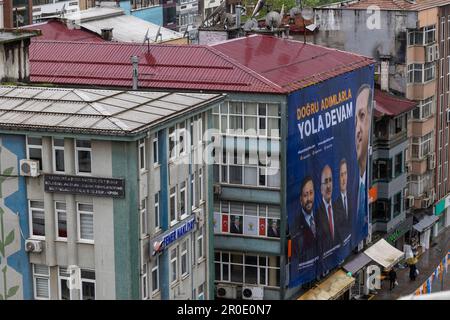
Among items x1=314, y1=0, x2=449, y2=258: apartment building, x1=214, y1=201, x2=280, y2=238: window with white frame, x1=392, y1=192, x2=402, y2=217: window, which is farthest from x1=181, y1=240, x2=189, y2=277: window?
x1=314, y1=0, x2=449, y2=258: apartment building

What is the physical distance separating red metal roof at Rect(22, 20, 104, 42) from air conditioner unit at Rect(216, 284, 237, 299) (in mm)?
21058

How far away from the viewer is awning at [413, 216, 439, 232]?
275 feet

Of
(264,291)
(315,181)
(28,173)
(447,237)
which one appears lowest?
(447,237)

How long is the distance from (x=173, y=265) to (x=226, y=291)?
1455cm

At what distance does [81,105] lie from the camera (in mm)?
45250

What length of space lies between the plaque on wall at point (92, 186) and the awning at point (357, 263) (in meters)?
27.4

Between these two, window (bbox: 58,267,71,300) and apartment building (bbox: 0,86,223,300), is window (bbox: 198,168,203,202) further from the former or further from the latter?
window (bbox: 58,267,71,300)

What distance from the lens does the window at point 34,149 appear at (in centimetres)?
4403

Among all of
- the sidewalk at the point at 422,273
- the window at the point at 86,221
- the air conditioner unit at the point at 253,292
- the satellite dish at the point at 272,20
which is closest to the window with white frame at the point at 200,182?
the window at the point at 86,221

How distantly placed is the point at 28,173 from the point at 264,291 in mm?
20109

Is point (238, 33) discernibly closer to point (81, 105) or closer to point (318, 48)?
point (318, 48)

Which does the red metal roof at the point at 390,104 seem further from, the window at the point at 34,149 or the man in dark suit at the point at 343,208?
the window at the point at 34,149

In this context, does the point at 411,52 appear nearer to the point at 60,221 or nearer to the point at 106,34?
the point at 106,34
